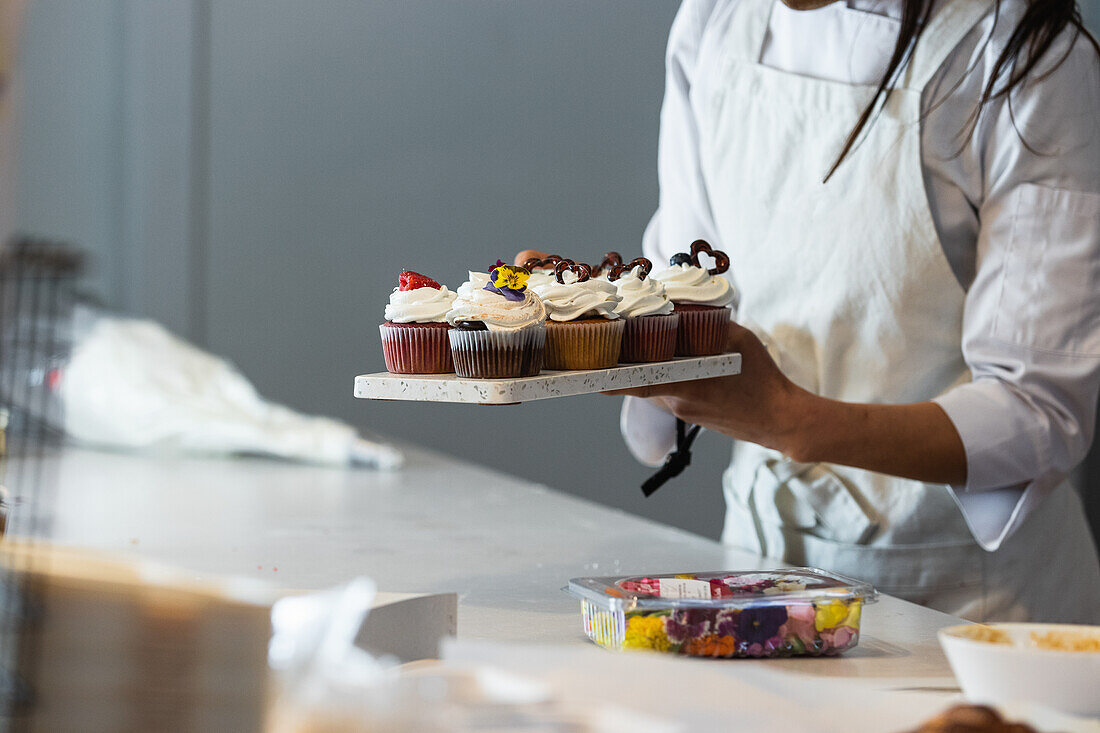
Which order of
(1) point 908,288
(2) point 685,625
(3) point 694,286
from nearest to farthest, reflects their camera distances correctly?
(2) point 685,625, (3) point 694,286, (1) point 908,288

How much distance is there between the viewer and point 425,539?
148 cm

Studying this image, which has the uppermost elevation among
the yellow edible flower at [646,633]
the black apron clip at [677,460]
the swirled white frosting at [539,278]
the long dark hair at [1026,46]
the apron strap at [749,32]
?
the apron strap at [749,32]

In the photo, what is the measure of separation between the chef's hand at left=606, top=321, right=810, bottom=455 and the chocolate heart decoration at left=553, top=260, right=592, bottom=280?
0.14 meters

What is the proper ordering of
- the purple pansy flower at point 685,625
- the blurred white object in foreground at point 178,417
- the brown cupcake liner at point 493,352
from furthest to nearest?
1. the blurred white object in foreground at point 178,417
2. the brown cupcake liner at point 493,352
3. the purple pansy flower at point 685,625

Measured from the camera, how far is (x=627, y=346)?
44.8 inches

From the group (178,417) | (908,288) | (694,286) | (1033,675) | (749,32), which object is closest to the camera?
(1033,675)

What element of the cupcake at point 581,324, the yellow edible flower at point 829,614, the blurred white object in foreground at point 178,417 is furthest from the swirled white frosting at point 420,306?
the blurred white object in foreground at point 178,417

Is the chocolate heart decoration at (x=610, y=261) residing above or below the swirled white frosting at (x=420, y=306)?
above

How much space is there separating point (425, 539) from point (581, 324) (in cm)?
52

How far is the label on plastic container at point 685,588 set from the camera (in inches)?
36.3

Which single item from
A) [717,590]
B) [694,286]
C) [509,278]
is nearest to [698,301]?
[694,286]

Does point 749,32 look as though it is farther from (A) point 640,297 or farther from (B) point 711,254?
(A) point 640,297

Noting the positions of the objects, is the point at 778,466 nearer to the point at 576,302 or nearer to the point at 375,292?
the point at 576,302

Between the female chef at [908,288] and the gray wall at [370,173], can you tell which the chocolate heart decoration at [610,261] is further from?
the gray wall at [370,173]
